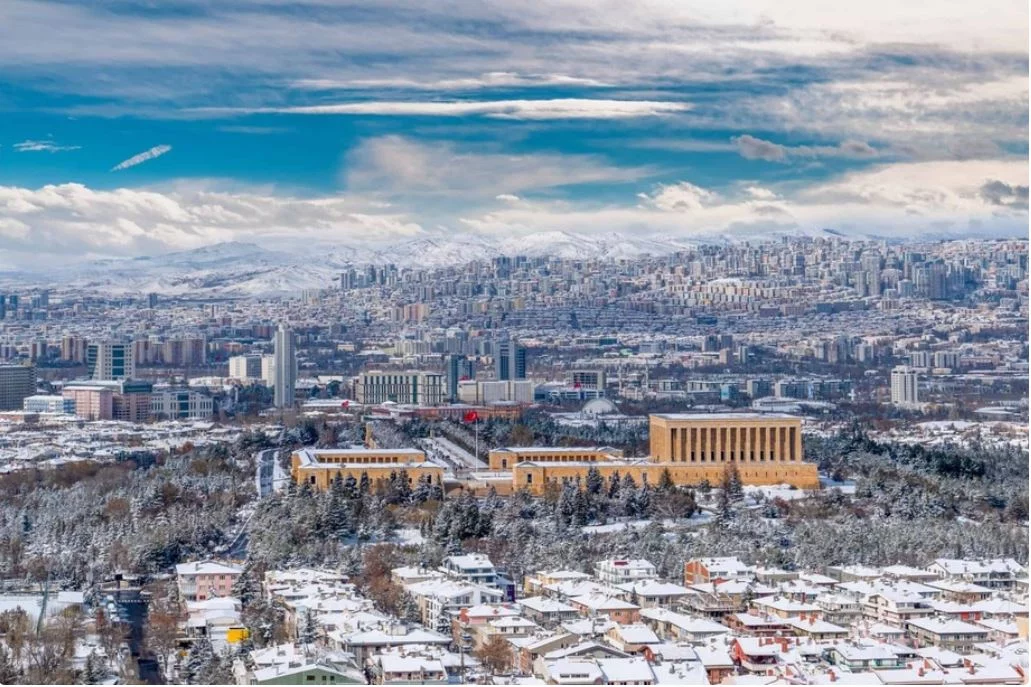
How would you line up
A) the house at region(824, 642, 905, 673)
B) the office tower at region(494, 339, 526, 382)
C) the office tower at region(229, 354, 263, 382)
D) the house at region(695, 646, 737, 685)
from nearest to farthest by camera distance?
the house at region(695, 646, 737, 685) < the house at region(824, 642, 905, 673) < the office tower at region(494, 339, 526, 382) < the office tower at region(229, 354, 263, 382)

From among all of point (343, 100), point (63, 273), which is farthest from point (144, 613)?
point (63, 273)

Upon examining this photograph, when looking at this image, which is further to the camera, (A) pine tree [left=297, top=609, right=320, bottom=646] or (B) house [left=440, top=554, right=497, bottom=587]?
(B) house [left=440, top=554, right=497, bottom=587]

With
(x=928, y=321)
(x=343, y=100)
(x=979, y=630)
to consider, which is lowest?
(x=979, y=630)

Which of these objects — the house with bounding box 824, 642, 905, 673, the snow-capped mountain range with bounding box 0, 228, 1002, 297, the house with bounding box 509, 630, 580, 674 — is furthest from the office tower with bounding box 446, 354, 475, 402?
the house with bounding box 824, 642, 905, 673

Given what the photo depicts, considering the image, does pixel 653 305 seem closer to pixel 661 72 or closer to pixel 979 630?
pixel 661 72

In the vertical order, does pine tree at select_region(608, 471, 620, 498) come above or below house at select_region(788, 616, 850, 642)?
above

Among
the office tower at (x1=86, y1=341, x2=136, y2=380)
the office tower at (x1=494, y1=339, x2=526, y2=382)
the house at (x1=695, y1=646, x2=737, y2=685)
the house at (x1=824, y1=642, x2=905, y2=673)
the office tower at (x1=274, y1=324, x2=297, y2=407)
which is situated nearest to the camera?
the house at (x1=695, y1=646, x2=737, y2=685)

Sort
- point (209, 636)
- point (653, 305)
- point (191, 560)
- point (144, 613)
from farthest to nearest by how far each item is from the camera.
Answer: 1. point (653, 305)
2. point (191, 560)
3. point (144, 613)
4. point (209, 636)

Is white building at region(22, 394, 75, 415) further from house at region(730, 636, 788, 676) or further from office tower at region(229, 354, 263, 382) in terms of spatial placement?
house at region(730, 636, 788, 676)
